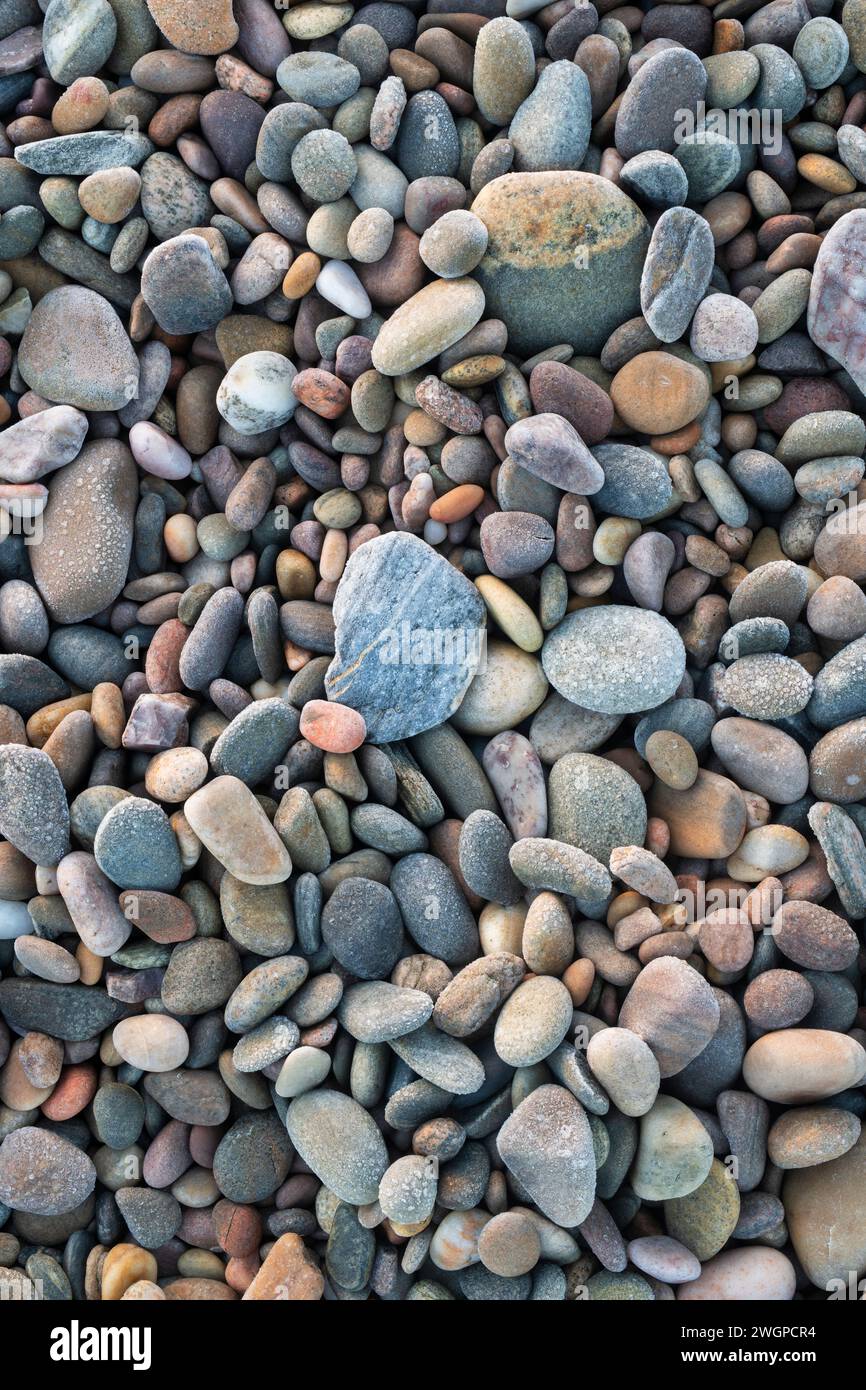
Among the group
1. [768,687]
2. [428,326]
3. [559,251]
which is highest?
[559,251]

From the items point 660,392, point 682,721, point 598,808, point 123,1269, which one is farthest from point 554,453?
point 123,1269

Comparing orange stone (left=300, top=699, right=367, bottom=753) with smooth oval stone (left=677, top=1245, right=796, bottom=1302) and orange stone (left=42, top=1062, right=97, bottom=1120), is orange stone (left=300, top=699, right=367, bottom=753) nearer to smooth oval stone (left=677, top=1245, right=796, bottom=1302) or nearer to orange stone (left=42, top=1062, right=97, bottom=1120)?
orange stone (left=42, top=1062, right=97, bottom=1120)

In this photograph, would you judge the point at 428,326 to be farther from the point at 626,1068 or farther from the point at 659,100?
the point at 626,1068

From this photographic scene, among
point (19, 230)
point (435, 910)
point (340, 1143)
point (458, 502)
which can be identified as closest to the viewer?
point (340, 1143)

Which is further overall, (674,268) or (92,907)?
(674,268)

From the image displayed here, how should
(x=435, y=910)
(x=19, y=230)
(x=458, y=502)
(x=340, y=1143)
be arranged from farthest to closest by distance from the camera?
(x=19, y=230)
(x=458, y=502)
(x=435, y=910)
(x=340, y=1143)

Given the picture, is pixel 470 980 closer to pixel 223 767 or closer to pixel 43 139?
pixel 223 767

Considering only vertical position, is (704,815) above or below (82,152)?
below
